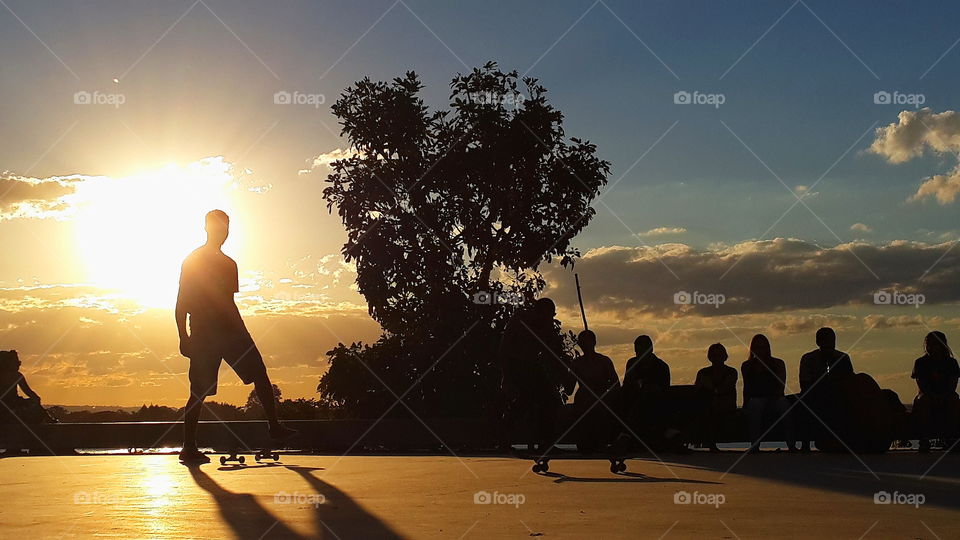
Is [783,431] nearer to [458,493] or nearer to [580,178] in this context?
[458,493]

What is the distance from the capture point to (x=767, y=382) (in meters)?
16.2

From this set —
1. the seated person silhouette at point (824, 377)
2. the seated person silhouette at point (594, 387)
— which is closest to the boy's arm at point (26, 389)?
the seated person silhouette at point (594, 387)

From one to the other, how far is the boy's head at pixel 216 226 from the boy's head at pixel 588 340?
4.20 metres

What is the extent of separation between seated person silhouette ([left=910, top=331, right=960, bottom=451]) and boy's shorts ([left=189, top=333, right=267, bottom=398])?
9382 millimetres

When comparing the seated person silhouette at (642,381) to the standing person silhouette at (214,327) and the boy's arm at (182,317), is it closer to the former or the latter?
the standing person silhouette at (214,327)

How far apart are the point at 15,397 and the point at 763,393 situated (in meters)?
12.1

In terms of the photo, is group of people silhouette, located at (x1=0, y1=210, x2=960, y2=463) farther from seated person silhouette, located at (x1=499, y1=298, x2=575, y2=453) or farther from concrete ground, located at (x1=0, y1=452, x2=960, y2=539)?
concrete ground, located at (x1=0, y1=452, x2=960, y2=539)

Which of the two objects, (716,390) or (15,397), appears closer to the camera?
(716,390)

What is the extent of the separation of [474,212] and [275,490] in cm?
1566

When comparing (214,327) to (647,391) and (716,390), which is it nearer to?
(647,391)

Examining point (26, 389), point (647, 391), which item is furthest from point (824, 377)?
point (26, 389)

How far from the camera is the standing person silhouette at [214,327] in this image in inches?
488

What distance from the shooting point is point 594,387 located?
547 inches

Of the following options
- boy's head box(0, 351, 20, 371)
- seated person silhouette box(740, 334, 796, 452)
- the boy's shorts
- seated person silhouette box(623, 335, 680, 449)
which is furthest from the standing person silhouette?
boy's head box(0, 351, 20, 371)
